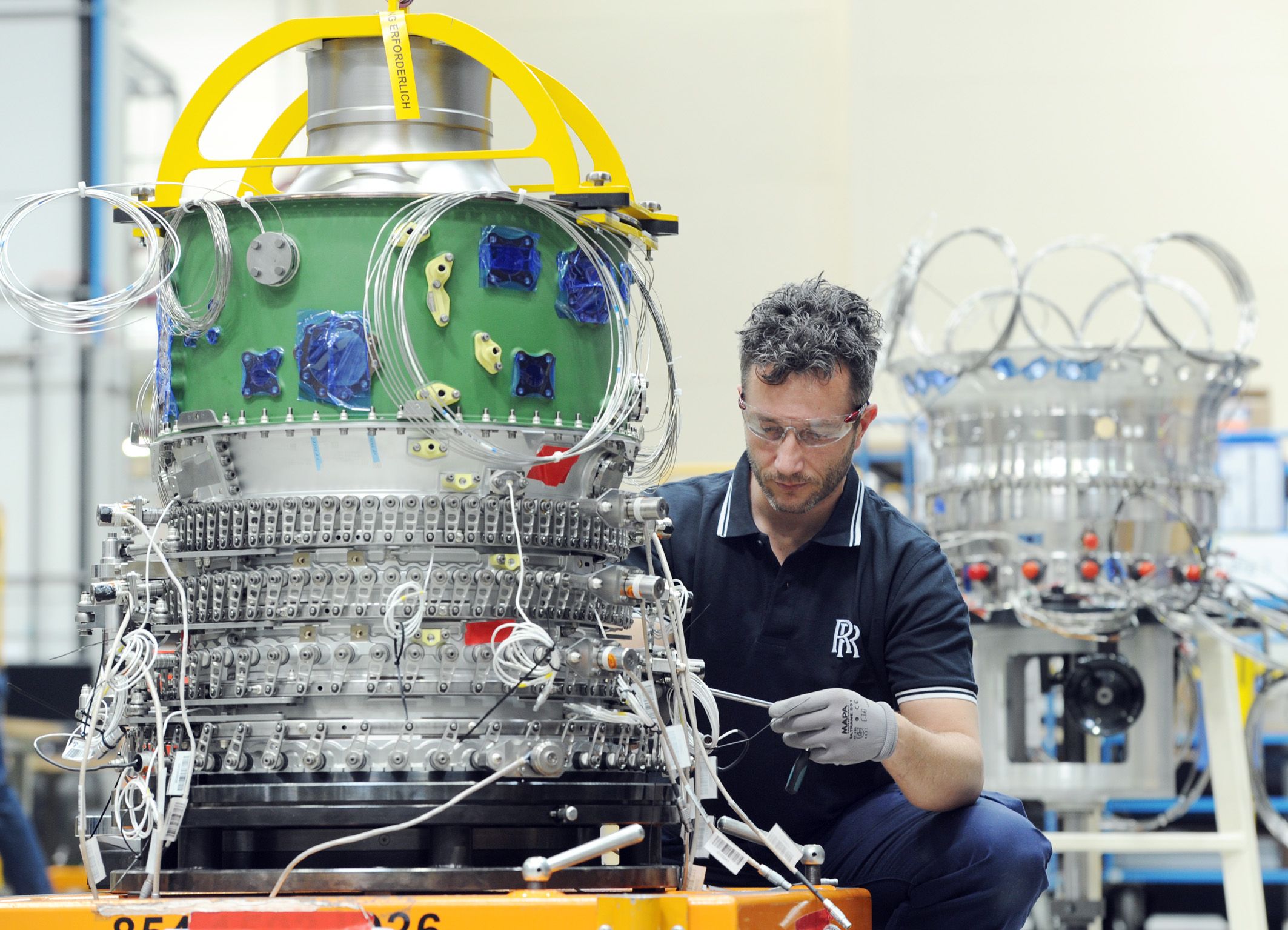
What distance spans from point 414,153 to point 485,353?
32 cm

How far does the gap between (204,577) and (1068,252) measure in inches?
244

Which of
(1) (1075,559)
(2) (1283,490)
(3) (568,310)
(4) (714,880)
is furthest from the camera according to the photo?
(2) (1283,490)

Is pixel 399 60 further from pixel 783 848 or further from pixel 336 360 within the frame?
pixel 783 848

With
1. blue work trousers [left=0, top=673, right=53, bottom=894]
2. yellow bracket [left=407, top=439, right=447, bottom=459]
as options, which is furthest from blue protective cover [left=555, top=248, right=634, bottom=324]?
blue work trousers [left=0, top=673, right=53, bottom=894]

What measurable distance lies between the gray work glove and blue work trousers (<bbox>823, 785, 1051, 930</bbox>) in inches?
11.5

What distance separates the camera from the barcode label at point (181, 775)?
200 cm

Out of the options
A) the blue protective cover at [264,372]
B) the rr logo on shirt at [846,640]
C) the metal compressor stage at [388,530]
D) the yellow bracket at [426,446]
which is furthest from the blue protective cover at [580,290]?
the rr logo on shirt at [846,640]

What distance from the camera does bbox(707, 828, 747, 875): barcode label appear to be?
2061 millimetres

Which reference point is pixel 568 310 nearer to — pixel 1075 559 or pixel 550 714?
pixel 550 714

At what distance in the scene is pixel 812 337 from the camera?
2.37m

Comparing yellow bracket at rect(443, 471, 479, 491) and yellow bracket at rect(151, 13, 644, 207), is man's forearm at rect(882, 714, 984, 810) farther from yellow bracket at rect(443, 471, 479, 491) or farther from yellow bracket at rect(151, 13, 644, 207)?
yellow bracket at rect(151, 13, 644, 207)

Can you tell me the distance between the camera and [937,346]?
7699 millimetres

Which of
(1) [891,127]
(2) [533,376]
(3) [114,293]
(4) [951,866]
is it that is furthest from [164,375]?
(1) [891,127]

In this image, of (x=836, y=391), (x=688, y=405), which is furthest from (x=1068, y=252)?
(x=836, y=391)
